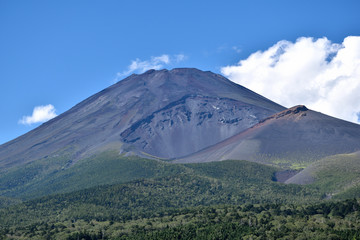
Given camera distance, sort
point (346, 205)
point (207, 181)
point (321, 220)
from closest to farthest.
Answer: point (321, 220) < point (346, 205) < point (207, 181)

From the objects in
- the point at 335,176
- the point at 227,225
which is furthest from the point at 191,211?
the point at 335,176

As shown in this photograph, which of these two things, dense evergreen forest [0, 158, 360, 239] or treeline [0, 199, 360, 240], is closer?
treeline [0, 199, 360, 240]

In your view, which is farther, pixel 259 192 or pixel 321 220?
pixel 259 192

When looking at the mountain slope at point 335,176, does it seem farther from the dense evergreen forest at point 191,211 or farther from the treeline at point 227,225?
the treeline at point 227,225

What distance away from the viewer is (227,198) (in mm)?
155375

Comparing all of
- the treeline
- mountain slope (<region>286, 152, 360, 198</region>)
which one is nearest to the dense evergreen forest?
the treeline

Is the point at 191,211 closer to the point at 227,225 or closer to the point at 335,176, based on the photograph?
the point at 227,225

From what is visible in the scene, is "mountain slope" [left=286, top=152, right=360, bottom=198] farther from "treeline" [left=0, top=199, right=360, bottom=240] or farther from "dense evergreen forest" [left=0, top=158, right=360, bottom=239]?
"treeline" [left=0, top=199, right=360, bottom=240]

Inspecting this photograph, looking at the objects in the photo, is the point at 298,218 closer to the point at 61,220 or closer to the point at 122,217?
the point at 122,217

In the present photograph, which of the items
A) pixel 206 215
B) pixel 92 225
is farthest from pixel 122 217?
pixel 206 215

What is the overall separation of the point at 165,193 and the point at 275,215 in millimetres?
60637

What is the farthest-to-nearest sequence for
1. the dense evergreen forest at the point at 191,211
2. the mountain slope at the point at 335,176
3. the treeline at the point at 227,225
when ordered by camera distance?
the mountain slope at the point at 335,176 → the dense evergreen forest at the point at 191,211 → the treeline at the point at 227,225

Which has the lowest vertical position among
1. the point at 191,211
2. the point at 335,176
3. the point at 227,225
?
the point at 335,176

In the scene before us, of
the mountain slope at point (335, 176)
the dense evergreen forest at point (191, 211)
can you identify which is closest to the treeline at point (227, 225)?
the dense evergreen forest at point (191, 211)
